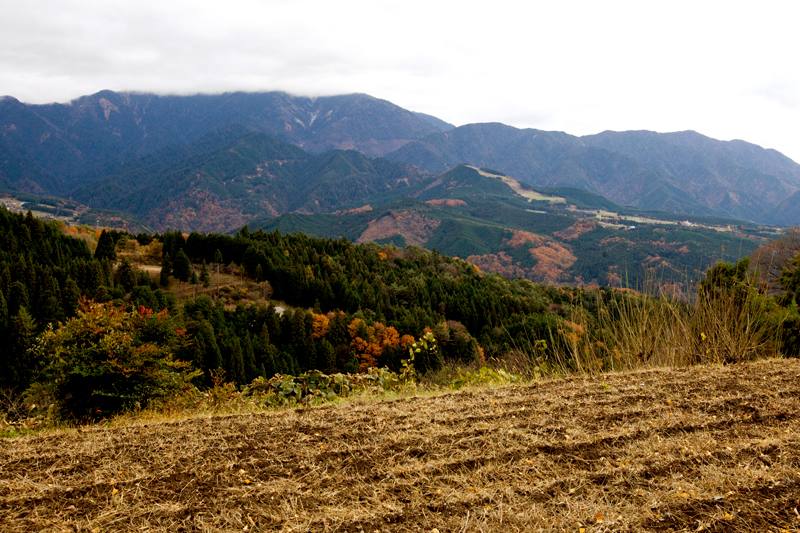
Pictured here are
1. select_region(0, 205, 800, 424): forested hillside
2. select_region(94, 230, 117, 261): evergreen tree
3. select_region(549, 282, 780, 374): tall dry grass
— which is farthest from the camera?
select_region(94, 230, 117, 261): evergreen tree

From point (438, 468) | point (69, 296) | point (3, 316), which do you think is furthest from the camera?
point (69, 296)

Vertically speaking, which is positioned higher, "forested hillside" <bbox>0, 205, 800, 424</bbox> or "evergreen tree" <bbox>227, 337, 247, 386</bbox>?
"forested hillside" <bbox>0, 205, 800, 424</bbox>

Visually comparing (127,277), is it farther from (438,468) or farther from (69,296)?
(438,468)

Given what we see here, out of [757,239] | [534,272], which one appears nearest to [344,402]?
[534,272]

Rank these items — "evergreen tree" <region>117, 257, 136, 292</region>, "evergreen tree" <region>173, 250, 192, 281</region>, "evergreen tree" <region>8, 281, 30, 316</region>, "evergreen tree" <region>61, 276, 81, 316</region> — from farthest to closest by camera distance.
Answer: "evergreen tree" <region>173, 250, 192, 281</region>
"evergreen tree" <region>117, 257, 136, 292</region>
"evergreen tree" <region>61, 276, 81, 316</region>
"evergreen tree" <region>8, 281, 30, 316</region>

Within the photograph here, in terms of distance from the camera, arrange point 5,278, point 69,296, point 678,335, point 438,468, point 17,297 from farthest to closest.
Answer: point 5,278 < point 69,296 < point 17,297 < point 678,335 < point 438,468

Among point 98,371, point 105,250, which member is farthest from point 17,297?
point 98,371

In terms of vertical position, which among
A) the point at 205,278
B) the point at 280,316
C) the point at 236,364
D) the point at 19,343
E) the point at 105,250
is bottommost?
the point at 236,364

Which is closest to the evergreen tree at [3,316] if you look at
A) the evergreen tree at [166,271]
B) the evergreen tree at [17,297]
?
the evergreen tree at [17,297]

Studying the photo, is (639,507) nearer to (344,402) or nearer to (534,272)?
(344,402)

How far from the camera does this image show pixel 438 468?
4.37 meters

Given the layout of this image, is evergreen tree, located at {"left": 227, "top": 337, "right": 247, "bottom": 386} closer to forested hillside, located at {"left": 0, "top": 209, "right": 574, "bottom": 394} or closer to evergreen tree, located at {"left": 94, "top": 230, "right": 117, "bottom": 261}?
forested hillside, located at {"left": 0, "top": 209, "right": 574, "bottom": 394}

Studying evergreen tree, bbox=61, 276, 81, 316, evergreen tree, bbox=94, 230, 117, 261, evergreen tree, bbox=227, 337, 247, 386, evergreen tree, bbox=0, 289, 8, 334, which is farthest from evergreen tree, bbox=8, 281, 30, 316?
evergreen tree, bbox=227, 337, 247, 386

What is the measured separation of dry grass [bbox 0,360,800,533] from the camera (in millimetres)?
3594
